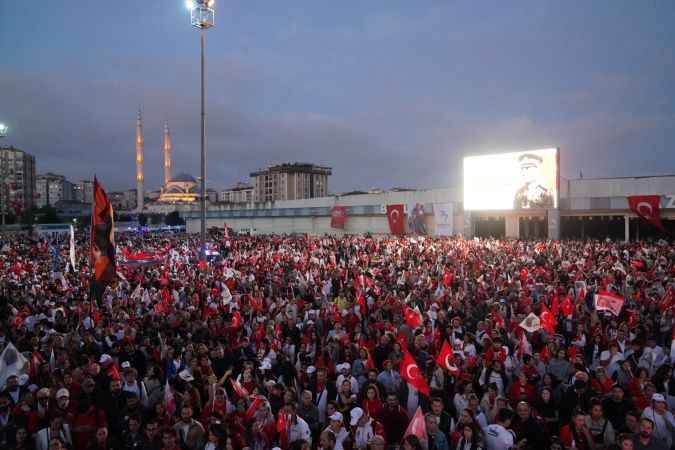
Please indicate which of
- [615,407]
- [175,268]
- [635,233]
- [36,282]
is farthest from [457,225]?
[615,407]

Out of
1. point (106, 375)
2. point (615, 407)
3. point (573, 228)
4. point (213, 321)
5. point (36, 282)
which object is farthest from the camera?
point (573, 228)

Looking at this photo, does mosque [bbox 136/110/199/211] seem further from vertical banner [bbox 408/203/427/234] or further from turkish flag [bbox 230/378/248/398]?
turkish flag [bbox 230/378/248/398]

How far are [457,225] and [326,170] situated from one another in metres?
112

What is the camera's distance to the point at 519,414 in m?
5.41

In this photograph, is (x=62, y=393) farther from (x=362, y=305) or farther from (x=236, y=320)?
(x=362, y=305)

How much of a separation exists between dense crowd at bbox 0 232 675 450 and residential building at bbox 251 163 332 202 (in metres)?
126

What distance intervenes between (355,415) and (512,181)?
29318mm

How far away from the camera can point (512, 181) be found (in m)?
32.3

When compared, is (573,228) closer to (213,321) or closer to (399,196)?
(399,196)

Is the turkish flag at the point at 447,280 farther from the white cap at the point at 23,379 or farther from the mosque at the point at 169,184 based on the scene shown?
the mosque at the point at 169,184

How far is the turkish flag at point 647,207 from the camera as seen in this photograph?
28.3m

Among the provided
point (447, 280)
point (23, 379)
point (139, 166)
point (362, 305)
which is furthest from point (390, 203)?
point (139, 166)

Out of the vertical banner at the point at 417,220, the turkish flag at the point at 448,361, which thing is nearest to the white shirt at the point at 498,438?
the turkish flag at the point at 448,361

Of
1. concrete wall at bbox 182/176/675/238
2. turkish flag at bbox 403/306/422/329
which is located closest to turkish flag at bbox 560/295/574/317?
turkish flag at bbox 403/306/422/329
